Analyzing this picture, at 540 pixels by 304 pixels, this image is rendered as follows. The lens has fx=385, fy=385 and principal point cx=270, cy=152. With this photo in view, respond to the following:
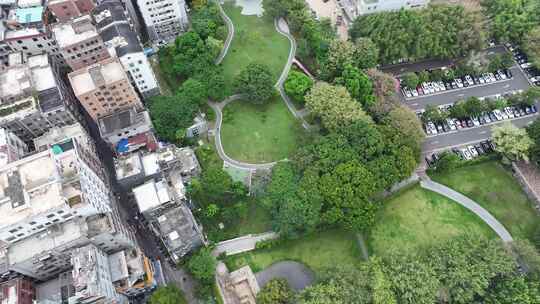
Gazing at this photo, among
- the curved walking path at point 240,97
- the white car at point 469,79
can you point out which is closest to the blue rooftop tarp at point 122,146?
the curved walking path at point 240,97

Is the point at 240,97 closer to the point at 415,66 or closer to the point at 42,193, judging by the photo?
the point at 415,66

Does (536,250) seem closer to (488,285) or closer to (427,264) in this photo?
(488,285)

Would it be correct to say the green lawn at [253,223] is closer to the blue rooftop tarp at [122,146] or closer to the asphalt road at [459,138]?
the blue rooftop tarp at [122,146]

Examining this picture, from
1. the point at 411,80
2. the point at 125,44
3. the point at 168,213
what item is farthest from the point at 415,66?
the point at 168,213

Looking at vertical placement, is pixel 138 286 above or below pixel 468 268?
above

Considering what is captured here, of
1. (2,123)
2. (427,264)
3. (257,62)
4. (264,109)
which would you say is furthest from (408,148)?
(2,123)

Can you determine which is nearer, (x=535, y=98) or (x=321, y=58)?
(x=535, y=98)
